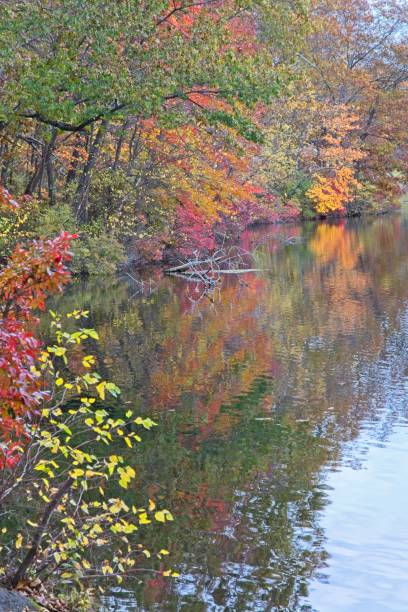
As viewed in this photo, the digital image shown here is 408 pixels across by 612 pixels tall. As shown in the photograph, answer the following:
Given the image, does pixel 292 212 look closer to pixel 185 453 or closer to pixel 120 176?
pixel 120 176

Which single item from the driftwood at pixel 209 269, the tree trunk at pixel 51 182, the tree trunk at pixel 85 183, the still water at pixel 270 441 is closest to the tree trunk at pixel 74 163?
the tree trunk at pixel 85 183

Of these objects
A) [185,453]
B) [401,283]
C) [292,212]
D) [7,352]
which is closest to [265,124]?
[292,212]

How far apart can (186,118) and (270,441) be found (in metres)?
9.96

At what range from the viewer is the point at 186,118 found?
19.2 m

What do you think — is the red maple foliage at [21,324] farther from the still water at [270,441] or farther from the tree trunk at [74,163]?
the tree trunk at [74,163]

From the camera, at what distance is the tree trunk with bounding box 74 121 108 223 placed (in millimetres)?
27391

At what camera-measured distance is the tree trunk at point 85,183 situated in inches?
1078

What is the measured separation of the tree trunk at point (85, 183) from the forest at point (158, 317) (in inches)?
5.0

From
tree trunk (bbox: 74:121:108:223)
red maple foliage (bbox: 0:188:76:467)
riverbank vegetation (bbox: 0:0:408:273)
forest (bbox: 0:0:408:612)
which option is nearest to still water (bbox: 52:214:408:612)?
forest (bbox: 0:0:408:612)

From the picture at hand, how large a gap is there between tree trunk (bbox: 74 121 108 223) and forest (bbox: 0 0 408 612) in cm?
13

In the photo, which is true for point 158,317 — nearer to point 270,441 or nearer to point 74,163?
point 270,441

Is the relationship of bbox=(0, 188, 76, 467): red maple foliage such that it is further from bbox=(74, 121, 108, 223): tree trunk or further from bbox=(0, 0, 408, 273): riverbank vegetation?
bbox=(74, 121, 108, 223): tree trunk

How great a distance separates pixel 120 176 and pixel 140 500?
21462 millimetres

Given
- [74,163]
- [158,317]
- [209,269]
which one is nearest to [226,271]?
[209,269]
